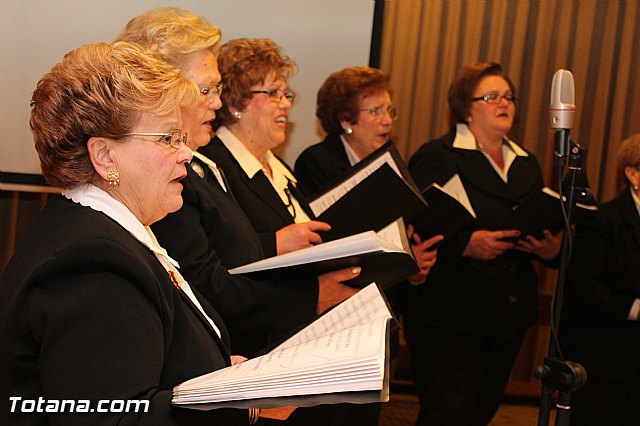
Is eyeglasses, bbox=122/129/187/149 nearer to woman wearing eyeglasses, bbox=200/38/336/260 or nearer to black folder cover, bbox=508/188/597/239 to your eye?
woman wearing eyeglasses, bbox=200/38/336/260

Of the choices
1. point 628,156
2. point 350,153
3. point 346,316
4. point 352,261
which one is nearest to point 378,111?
point 350,153

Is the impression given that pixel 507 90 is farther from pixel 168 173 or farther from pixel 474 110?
pixel 168 173

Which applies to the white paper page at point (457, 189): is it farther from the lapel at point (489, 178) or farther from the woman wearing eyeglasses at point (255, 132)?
the woman wearing eyeglasses at point (255, 132)

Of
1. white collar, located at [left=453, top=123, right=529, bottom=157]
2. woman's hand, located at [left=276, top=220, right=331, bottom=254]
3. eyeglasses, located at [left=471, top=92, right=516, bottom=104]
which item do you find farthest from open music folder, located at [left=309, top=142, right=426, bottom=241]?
eyeglasses, located at [left=471, top=92, right=516, bottom=104]

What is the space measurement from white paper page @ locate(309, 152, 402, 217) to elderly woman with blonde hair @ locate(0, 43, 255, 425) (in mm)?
1166

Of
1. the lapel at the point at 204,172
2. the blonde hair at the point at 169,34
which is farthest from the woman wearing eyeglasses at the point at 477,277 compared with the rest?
the blonde hair at the point at 169,34

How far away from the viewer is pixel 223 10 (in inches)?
140

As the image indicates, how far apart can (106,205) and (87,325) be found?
0.29 m

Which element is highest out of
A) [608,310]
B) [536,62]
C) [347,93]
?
[536,62]

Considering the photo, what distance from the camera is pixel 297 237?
243cm

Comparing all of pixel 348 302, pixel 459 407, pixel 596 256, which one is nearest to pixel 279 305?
pixel 348 302

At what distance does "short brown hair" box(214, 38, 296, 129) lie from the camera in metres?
2.74

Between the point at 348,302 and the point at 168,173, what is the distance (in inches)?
18.6

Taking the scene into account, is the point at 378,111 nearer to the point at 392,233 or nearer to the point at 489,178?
the point at 489,178
